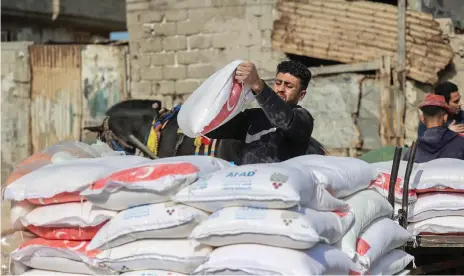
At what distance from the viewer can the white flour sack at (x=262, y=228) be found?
3111 millimetres

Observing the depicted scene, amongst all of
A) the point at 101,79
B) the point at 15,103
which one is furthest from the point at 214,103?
the point at 15,103

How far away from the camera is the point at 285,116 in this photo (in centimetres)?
395

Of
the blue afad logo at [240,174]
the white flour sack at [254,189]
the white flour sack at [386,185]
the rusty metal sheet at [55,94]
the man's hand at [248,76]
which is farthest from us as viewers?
the rusty metal sheet at [55,94]

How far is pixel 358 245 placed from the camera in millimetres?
3695

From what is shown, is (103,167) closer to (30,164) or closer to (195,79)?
(30,164)

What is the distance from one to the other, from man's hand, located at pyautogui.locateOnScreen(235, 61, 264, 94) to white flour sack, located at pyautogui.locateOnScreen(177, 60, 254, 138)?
26 millimetres

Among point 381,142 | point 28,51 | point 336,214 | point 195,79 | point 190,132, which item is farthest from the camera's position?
point 28,51

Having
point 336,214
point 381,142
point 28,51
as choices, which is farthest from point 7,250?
point 28,51

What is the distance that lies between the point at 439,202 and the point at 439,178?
149 millimetres

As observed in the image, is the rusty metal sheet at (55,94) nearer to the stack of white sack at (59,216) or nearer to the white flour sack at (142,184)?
the stack of white sack at (59,216)

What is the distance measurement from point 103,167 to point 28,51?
28.3ft

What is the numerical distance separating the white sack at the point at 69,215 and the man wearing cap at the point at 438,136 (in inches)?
110

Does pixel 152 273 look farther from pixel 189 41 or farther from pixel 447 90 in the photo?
pixel 189 41

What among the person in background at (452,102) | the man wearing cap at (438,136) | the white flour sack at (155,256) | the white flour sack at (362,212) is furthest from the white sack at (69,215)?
the person in background at (452,102)
